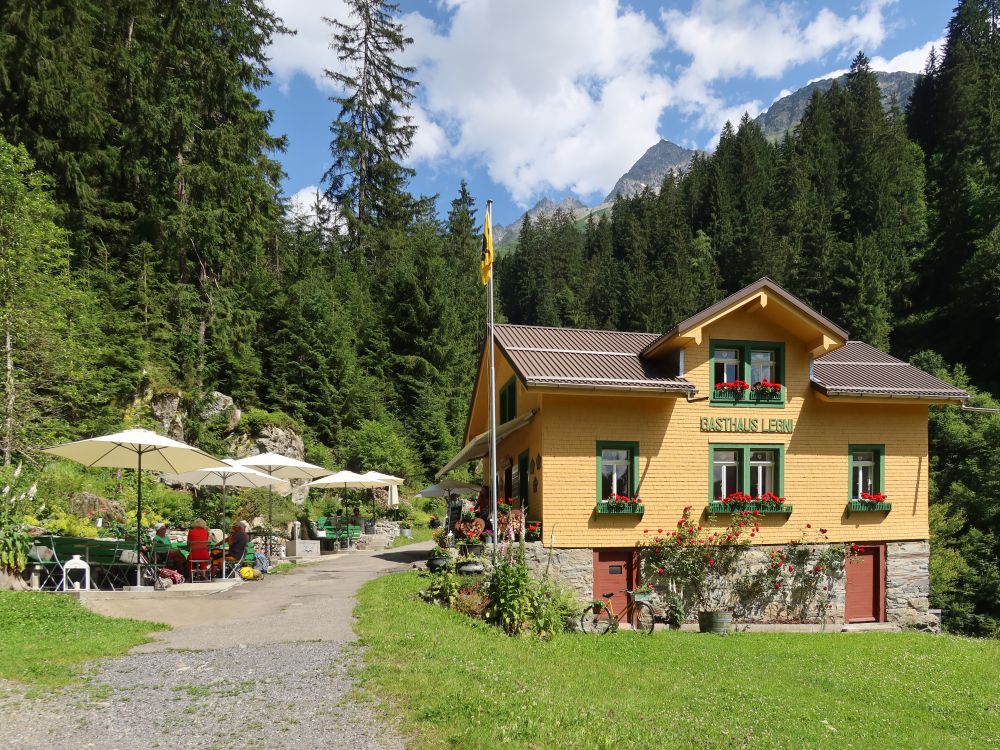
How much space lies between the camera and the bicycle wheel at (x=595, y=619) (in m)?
16.3

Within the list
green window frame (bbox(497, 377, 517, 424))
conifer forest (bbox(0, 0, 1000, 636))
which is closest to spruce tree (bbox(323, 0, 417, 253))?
conifer forest (bbox(0, 0, 1000, 636))

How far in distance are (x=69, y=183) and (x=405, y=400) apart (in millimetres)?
21748

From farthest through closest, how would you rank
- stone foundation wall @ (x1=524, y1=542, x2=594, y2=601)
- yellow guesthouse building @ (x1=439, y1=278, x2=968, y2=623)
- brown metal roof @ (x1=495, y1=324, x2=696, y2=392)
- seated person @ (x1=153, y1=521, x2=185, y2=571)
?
yellow guesthouse building @ (x1=439, y1=278, x2=968, y2=623)
brown metal roof @ (x1=495, y1=324, x2=696, y2=392)
stone foundation wall @ (x1=524, y1=542, x2=594, y2=601)
seated person @ (x1=153, y1=521, x2=185, y2=571)

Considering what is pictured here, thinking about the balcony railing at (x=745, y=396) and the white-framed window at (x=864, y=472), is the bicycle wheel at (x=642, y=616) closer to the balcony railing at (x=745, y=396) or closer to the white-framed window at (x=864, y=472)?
the balcony railing at (x=745, y=396)

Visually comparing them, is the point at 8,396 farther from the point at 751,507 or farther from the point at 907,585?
the point at 907,585

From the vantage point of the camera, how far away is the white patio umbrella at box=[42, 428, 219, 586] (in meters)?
13.3

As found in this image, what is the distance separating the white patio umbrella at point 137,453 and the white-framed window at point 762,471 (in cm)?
1402

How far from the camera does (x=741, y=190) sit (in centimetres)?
7556

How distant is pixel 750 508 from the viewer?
1902 centimetres

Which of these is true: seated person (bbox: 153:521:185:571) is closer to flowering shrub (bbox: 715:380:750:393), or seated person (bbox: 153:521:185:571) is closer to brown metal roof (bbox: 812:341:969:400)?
flowering shrub (bbox: 715:380:750:393)

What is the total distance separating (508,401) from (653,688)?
13395mm

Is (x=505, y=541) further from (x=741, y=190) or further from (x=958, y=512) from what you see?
(x=741, y=190)

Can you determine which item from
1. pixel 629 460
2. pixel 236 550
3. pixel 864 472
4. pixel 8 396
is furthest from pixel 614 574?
pixel 8 396

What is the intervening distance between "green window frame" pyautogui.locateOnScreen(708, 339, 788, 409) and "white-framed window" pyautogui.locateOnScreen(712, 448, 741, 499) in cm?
140
